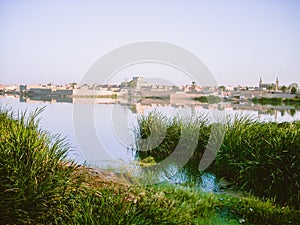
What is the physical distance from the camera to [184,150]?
6.96 m

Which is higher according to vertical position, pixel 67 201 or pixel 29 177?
pixel 29 177

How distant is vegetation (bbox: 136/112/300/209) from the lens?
177 inches

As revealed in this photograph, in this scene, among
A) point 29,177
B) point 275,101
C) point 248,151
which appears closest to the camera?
point 29,177

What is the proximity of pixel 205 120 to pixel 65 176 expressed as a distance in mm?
4856

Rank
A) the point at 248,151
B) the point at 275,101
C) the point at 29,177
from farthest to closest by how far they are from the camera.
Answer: the point at 275,101 < the point at 248,151 < the point at 29,177

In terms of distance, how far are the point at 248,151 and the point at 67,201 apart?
3.43 metres

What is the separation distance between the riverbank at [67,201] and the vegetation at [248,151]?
0.63 meters

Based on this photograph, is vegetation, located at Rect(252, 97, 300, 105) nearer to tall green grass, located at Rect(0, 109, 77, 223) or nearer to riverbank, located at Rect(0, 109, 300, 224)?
riverbank, located at Rect(0, 109, 300, 224)

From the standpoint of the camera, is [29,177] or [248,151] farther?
[248,151]

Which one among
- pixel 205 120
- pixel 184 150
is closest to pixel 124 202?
pixel 184 150

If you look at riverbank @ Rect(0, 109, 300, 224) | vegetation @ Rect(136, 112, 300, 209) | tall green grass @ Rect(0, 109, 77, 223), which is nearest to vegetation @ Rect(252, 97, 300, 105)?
vegetation @ Rect(136, 112, 300, 209)

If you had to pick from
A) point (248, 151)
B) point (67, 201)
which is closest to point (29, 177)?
point (67, 201)

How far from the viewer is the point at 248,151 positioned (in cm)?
524

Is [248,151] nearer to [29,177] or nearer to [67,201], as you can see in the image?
[67,201]
